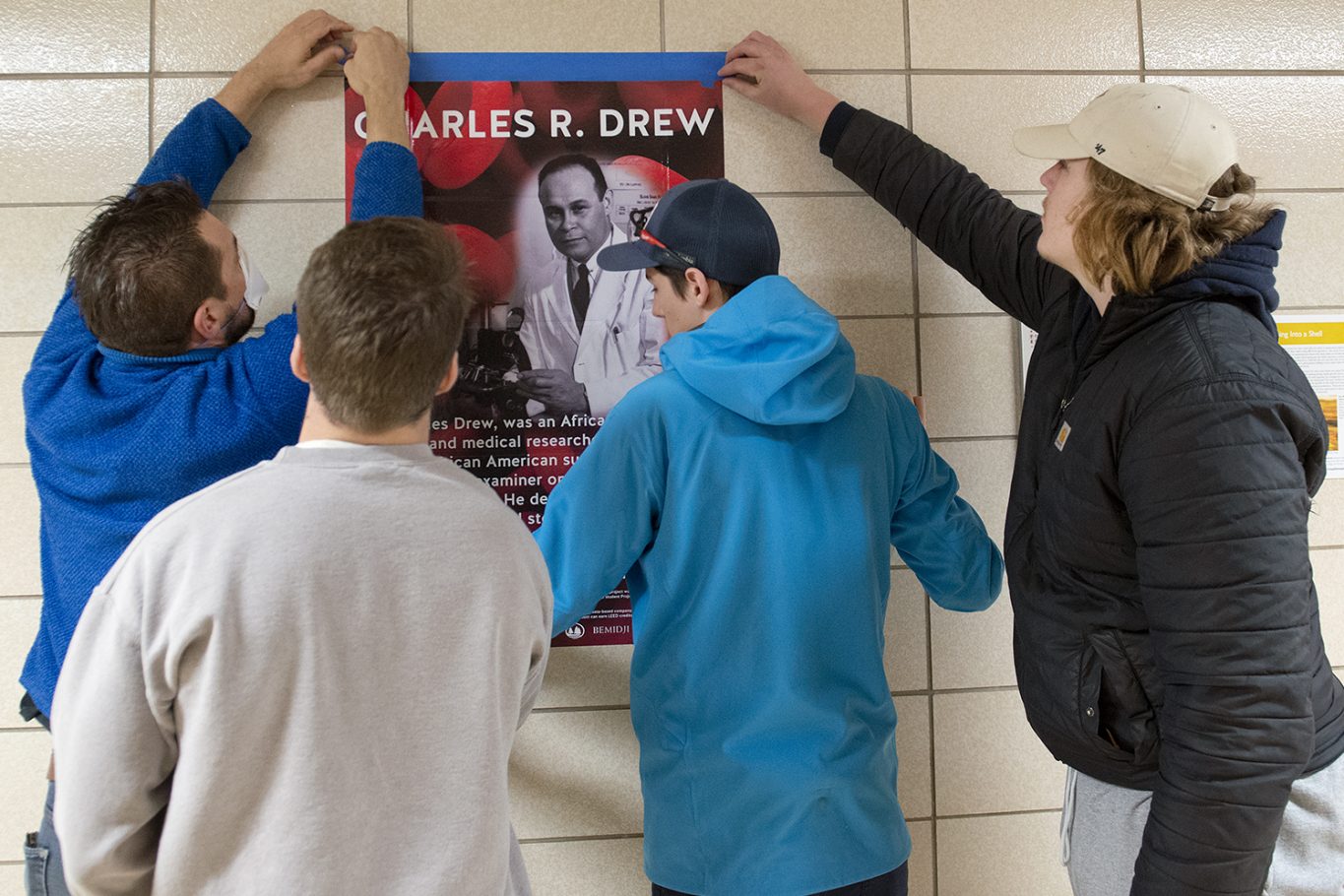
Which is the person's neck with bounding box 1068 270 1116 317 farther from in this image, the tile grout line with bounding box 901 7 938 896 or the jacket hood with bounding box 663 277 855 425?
the tile grout line with bounding box 901 7 938 896

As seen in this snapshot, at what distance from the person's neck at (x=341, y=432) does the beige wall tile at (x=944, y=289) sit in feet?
4.64


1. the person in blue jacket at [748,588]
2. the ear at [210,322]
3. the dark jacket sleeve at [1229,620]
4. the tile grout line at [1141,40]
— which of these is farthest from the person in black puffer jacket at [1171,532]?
the ear at [210,322]

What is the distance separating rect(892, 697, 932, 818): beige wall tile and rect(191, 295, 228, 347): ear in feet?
5.10

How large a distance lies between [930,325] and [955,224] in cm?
29

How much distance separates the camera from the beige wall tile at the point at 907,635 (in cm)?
217

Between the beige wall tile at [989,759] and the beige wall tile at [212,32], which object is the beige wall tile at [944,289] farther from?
the beige wall tile at [212,32]

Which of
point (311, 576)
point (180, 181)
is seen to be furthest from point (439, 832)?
point (180, 181)

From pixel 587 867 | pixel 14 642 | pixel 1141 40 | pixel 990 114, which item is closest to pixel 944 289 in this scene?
pixel 990 114

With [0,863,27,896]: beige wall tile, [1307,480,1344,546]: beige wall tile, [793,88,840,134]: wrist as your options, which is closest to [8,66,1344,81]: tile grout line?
[793,88,840,134]: wrist

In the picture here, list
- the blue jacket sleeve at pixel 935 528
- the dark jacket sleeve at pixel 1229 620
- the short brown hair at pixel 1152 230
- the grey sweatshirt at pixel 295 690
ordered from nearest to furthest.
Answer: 1. the grey sweatshirt at pixel 295 690
2. the dark jacket sleeve at pixel 1229 620
3. the short brown hair at pixel 1152 230
4. the blue jacket sleeve at pixel 935 528

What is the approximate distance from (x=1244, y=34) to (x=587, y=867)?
2391 mm

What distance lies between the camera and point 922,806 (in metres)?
2.17

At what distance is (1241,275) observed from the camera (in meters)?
1.33

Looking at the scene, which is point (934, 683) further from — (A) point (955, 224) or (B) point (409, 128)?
(B) point (409, 128)
